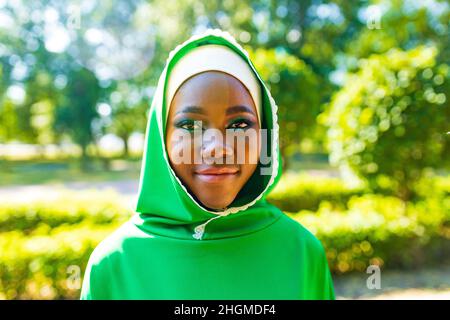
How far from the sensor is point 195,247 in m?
1.17

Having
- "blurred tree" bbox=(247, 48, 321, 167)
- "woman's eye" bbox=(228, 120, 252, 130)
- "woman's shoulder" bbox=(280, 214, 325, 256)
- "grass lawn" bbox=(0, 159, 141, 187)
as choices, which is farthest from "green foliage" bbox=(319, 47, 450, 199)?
"grass lawn" bbox=(0, 159, 141, 187)

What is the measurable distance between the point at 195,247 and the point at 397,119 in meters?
4.78

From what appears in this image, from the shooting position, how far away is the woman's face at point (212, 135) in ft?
3.52

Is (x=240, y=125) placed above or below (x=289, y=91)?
below

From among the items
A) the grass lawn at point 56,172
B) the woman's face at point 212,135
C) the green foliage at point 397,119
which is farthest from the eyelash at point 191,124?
the grass lawn at point 56,172

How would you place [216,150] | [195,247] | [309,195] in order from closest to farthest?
[216,150] < [195,247] < [309,195]

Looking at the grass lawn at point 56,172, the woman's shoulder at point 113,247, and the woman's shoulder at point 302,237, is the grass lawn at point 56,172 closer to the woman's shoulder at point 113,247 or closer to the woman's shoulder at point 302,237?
the woman's shoulder at point 113,247

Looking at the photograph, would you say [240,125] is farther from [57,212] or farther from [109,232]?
[57,212]

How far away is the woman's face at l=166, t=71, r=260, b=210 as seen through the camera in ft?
3.52

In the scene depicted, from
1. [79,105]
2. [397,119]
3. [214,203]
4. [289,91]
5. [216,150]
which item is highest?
[79,105]

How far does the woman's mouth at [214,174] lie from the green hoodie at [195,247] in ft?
0.26

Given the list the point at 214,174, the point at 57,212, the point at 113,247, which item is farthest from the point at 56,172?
the point at 214,174
